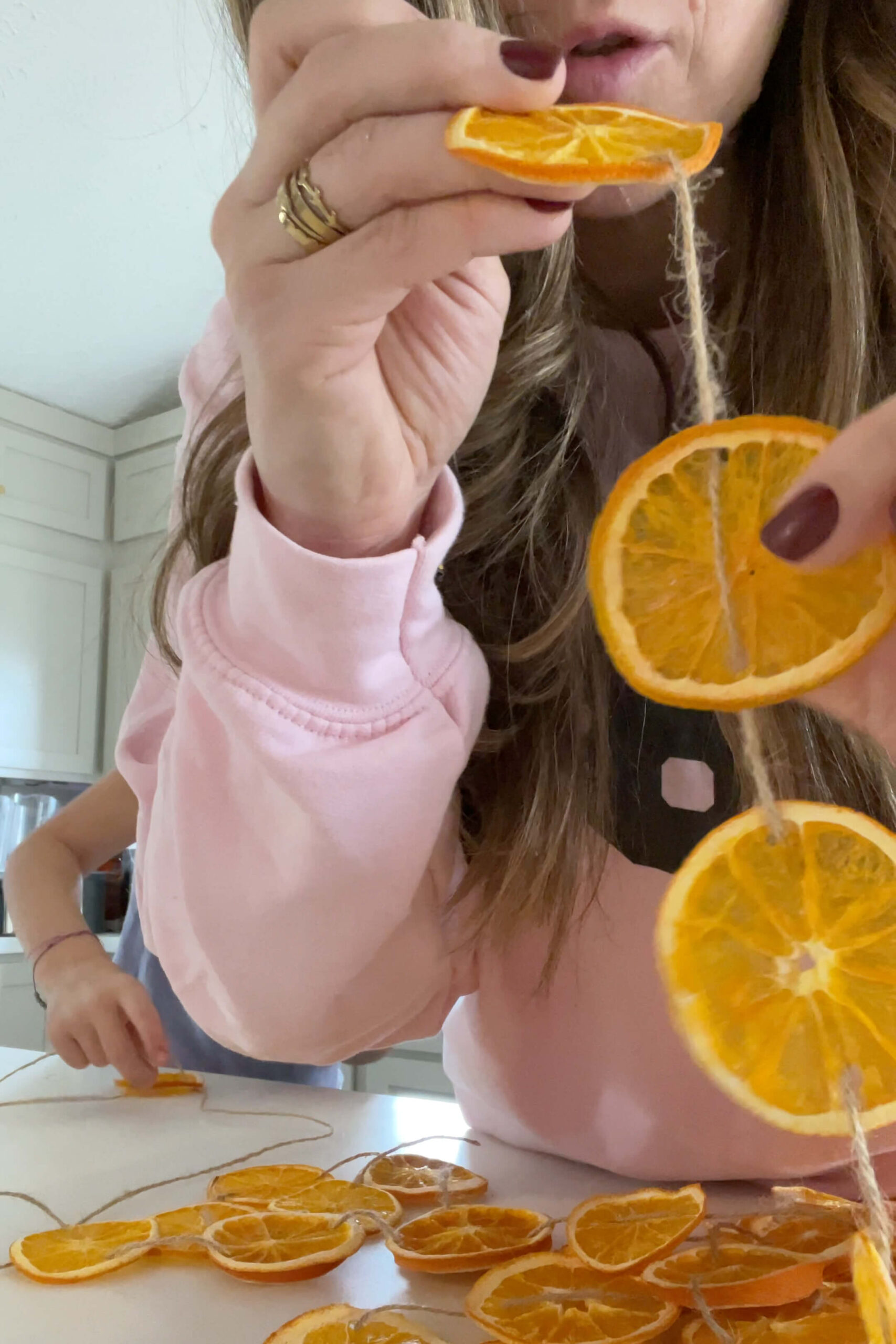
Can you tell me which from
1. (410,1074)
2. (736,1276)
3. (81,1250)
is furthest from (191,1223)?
(410,1074)

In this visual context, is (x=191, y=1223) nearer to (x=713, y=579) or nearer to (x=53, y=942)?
(x=713, y=579)

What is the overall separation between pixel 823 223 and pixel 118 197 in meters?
2.19

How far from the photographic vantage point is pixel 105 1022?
95 centimetres

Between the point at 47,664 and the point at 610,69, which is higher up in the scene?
A: the point at 47,664

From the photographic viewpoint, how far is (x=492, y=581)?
0.75m

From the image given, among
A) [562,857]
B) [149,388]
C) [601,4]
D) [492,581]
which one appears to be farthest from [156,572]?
[149,388]

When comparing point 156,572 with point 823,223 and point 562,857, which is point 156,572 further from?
point 823,223

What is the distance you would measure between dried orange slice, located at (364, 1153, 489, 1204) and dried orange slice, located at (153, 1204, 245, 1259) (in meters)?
0.09

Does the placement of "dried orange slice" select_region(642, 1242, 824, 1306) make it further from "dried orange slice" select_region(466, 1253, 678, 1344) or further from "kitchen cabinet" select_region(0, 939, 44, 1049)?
"kitchen cabinet" select_region(0, 939, 44, 1049)

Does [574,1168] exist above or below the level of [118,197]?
below

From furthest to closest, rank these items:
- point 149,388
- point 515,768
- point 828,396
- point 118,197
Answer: point 149,388 < point 118,197 < point 515,768 < point 828,396

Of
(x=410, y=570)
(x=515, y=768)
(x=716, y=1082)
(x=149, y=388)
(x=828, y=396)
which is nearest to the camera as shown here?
(x=716, y=1082)

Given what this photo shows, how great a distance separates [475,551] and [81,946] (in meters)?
0.64

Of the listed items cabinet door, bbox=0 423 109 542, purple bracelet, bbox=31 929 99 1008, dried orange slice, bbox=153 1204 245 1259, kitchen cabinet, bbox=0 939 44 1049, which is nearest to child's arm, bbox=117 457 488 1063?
dried orange slice, bbox=153 1204 245 1259
